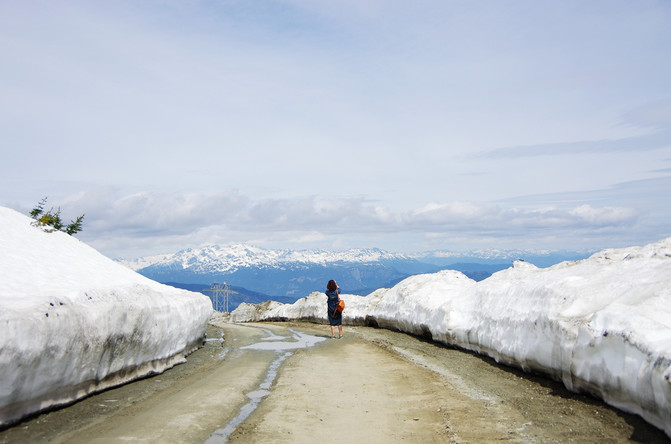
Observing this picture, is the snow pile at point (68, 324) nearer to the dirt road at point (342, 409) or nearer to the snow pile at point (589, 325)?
the dirt road at point (342, 409)

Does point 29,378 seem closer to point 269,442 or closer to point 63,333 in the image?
point 63,333

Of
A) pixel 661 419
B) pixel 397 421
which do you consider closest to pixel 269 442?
pixel 397 421

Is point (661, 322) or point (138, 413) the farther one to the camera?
point (138, 413)

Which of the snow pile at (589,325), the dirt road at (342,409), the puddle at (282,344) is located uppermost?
the snow pile at (589,325)

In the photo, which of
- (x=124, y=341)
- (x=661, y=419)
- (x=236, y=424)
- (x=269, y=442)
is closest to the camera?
(x=661, y=419)

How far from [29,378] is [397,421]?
724 cm

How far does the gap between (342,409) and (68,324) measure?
20.7 ft

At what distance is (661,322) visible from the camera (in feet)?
29.3

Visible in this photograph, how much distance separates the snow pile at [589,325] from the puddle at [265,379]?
22.9 ft

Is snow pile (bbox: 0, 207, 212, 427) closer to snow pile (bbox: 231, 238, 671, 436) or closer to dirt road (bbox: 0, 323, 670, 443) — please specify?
dirt road (bbox: 0, 323, 670, 443)

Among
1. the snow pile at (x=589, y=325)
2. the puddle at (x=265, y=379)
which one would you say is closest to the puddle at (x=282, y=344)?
the puddle at (x=265, y=379)

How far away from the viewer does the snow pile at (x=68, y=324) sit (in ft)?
30.7

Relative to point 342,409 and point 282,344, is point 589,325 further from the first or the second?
point 282,344

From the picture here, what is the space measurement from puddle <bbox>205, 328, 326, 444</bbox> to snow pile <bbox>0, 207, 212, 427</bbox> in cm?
381
